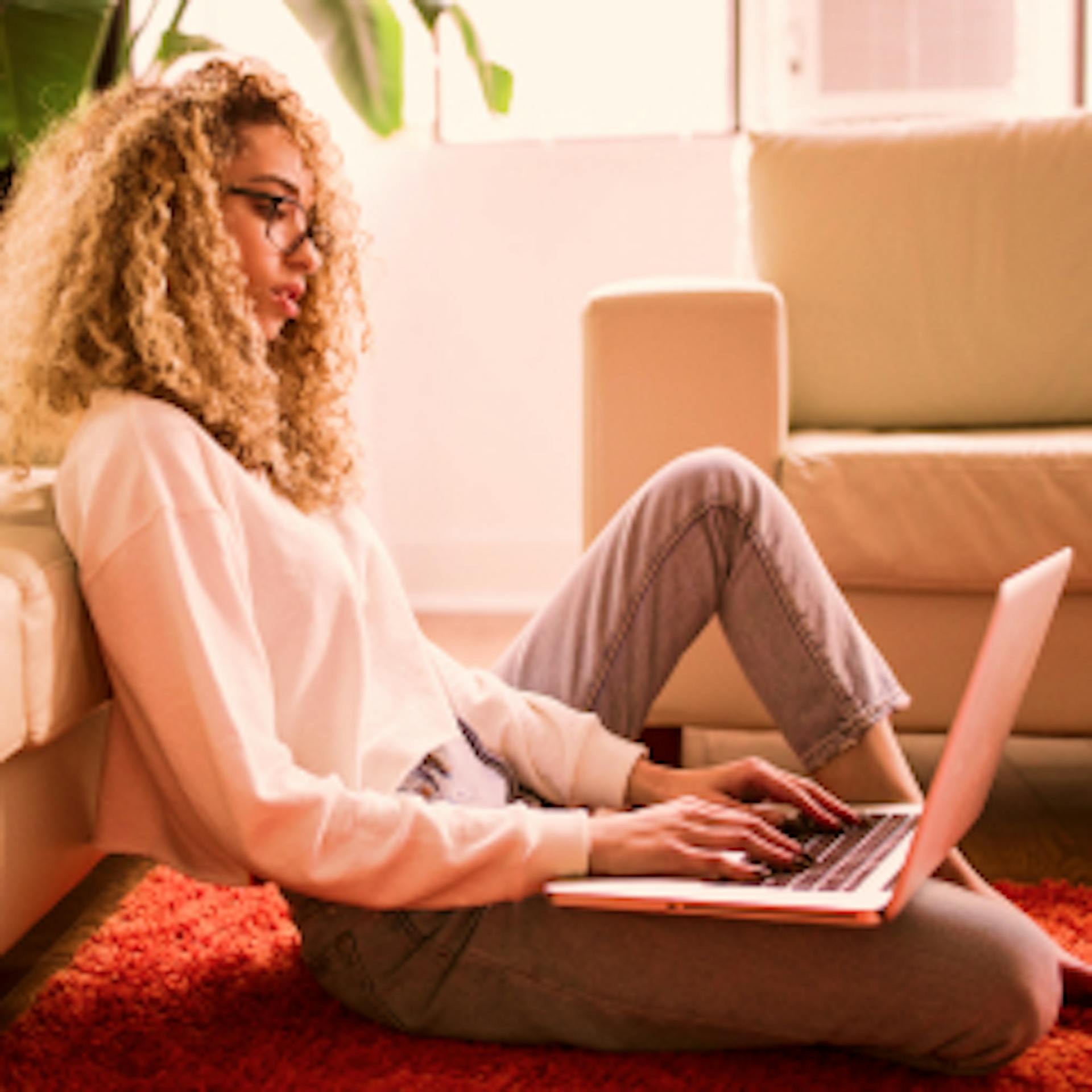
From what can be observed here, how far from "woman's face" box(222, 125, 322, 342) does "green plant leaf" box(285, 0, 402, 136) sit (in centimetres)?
126

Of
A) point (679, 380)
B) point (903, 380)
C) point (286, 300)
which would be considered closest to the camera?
point (286, 300)

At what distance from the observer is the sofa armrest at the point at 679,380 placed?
166 centimetres

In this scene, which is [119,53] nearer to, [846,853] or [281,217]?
[281,217]

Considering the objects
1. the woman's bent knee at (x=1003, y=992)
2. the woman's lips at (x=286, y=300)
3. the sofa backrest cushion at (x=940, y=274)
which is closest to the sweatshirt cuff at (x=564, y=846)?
the woman's bent knee at (x=1003, y=992)

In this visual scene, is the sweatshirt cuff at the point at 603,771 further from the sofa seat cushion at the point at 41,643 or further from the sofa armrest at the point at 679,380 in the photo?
the sofa armrest at the point at 679,380

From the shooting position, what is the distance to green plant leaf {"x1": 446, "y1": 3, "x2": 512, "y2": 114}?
233cm

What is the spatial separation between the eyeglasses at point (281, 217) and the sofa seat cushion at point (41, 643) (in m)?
0.28

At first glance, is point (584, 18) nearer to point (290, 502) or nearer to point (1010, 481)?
point (1010, 481)

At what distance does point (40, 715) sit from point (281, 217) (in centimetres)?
42

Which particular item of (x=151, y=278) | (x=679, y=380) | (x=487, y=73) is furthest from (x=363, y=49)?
(x=151, y=278)

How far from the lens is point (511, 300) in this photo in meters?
3.12

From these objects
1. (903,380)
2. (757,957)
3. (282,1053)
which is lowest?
(282,1053)

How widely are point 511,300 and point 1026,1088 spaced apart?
2433 mm

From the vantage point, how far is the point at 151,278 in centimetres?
92
